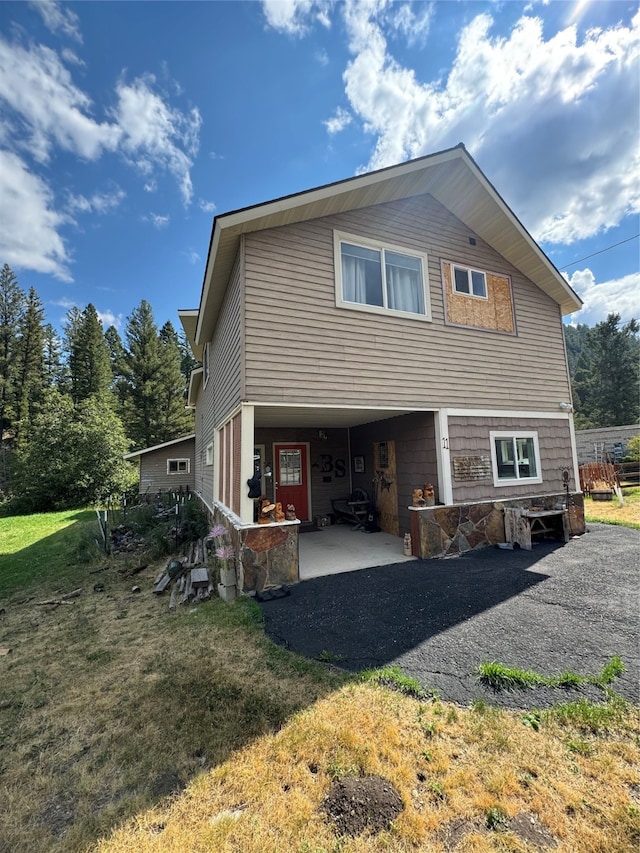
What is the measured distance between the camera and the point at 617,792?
1.98 metres

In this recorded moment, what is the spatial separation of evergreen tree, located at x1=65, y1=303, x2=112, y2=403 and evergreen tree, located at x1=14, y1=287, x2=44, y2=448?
2.21 m

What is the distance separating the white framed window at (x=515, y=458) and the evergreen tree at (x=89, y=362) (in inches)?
1148

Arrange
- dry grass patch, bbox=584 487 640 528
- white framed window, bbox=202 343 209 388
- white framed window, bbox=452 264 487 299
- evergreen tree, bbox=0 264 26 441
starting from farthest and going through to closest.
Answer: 1. evergreen tree, bbox=0 264 26 441
2. white framed window, bbox=202 343 209 388
3. dry grass patch, bbox=584 487 640 528
4. white framed window, bbox=452 264 487 299

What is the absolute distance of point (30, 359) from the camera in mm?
26609

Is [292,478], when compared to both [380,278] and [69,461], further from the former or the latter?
[69,461]

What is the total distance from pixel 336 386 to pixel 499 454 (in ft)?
13.2

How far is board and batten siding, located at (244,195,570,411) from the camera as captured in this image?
5.69 metres

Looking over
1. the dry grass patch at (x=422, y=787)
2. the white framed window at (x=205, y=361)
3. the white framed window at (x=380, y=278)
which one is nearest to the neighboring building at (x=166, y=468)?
the white framed window at (x=205, y=361)

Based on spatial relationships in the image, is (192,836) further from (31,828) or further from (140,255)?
(140,255)

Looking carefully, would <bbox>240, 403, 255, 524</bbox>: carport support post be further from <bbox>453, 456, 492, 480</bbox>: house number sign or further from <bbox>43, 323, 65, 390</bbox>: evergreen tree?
<bbox>43, 323, 65, 390</bbox>: evergreen tree

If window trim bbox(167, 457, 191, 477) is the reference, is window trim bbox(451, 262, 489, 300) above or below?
above

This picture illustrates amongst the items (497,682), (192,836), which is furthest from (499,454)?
(192,836)

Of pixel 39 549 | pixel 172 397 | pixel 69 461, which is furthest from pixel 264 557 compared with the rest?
pixel 172 397

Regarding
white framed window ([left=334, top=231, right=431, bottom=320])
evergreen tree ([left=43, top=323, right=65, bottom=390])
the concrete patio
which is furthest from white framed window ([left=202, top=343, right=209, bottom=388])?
evergreen tree ([left=43, top=323, right=65, bottom=390])
